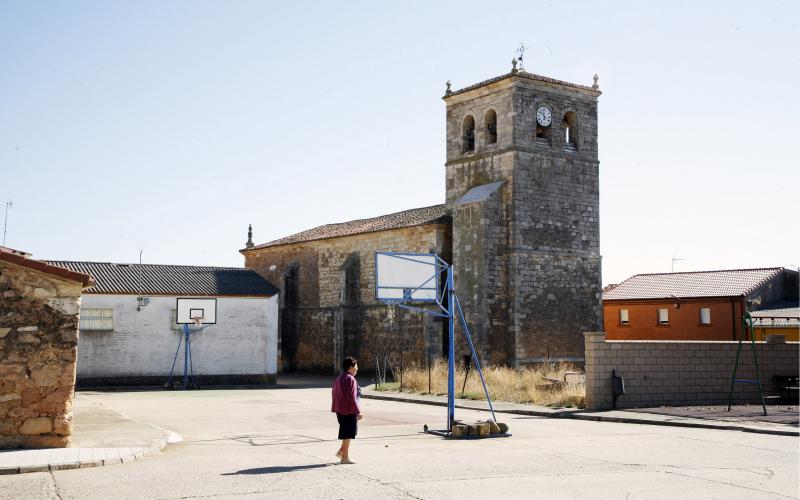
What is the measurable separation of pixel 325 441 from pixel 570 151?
23565 mm

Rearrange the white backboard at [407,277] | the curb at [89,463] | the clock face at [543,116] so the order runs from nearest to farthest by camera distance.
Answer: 1. the curb at [89,463]
2. the white backboard at [407,277]
3. the clock face at [543,116]

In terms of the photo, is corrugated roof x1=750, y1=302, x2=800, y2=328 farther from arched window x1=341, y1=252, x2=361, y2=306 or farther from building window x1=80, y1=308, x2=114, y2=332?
building window x1=80, y1=308, x2=114, y2=332

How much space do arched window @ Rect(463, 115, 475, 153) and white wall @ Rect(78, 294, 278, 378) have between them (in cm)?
1040

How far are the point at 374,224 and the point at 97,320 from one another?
46.1 ft

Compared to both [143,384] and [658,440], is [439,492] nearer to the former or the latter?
[658,440]

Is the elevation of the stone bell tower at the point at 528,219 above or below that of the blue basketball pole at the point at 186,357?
above

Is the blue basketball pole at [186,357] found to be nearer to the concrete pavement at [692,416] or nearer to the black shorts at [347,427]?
the concrete pavement at [692,416]

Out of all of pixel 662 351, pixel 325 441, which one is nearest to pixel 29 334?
pixel 325 441

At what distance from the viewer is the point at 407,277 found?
17.9 meters

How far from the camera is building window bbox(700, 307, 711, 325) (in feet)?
141

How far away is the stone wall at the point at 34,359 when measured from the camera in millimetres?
12203

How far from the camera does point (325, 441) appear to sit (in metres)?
14.4

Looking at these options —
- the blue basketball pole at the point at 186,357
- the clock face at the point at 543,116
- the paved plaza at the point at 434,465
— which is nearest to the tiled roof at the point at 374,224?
the clock face at the point at 543,116

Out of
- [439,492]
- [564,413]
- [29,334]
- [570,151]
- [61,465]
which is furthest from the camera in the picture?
[570,151]
